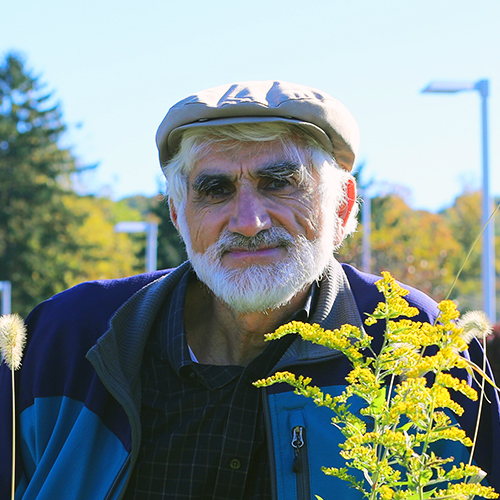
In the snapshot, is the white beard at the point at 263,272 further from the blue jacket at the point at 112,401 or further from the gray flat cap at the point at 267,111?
the gray flat cap at the point at 267,111

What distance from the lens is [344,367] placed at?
93.9 inches

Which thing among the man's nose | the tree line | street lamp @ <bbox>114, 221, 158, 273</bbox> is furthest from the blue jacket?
the tree line

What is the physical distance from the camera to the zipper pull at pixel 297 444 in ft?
7.17

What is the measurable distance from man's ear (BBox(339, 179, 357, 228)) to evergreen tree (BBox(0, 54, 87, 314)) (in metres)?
35.4

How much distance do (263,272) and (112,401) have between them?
0.67 m

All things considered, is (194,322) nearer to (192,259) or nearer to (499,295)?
(192,259)

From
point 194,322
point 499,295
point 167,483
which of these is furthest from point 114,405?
point 499,295

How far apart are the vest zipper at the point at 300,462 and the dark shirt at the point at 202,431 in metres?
0.17

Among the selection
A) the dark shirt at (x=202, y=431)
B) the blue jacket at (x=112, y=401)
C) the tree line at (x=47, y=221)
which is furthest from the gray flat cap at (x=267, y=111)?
the tree line at (x=47, y=221)

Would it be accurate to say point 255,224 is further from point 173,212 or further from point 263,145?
point 173,212

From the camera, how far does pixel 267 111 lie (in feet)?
7.89

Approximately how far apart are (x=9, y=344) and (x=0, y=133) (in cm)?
3724

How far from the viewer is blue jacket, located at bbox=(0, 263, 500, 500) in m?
2.22

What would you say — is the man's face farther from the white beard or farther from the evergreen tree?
the evergreen tree
